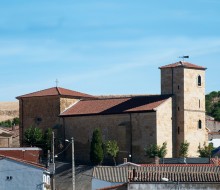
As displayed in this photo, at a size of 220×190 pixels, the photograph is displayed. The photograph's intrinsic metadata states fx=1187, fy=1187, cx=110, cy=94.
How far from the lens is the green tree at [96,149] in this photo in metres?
93.7

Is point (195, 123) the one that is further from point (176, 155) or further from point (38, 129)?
point (38, 129)

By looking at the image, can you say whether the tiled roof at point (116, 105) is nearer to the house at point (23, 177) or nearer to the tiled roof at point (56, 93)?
the tiled roof at point (56, 93)

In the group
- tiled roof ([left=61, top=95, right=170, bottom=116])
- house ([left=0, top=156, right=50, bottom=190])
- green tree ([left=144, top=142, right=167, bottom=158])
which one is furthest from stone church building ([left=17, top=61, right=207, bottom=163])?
house ([left=0, top=156, right=50, bottom=190])

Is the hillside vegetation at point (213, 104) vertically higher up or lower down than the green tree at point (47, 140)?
higher up

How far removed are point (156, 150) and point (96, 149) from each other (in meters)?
4.96

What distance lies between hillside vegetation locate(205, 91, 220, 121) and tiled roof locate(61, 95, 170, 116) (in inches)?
1948

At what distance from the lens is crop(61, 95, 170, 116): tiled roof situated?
315 ft

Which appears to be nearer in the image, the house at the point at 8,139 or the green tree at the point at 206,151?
the green tree at the point at 206,151

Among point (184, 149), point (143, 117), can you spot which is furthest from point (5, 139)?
point (184, 149)

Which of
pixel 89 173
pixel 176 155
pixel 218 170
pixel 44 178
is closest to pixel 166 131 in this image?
pixel 176 155

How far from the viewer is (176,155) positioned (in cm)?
9581

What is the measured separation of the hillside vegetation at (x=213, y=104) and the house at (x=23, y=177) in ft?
261

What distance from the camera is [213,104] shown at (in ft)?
544

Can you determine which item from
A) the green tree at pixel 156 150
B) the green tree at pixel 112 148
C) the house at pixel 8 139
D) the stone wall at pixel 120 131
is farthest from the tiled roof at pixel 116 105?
the house at pixel 8 139
